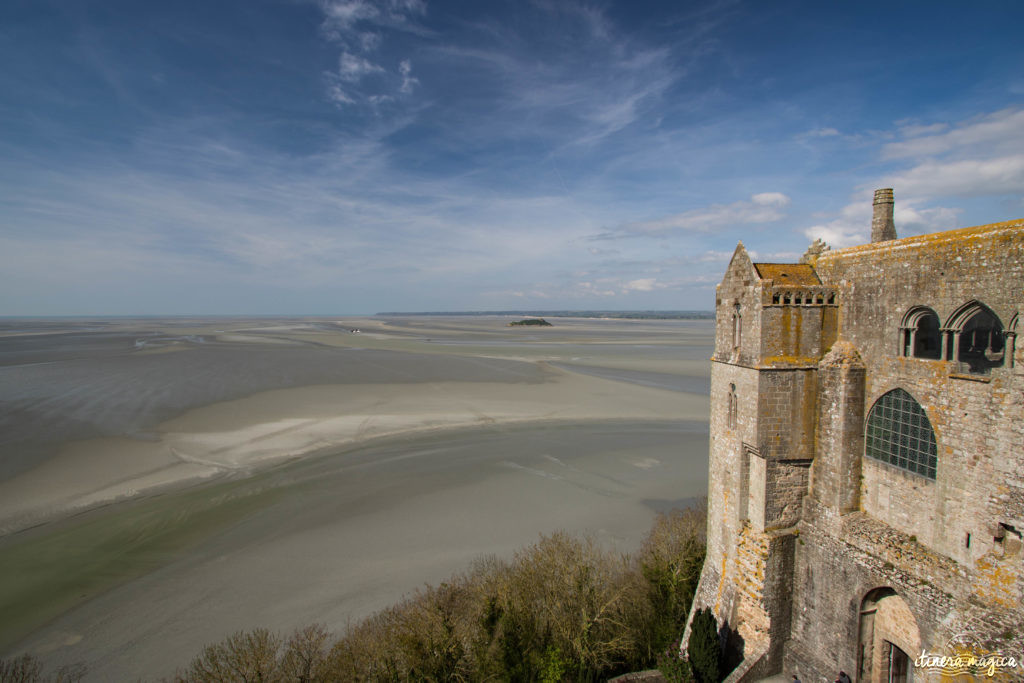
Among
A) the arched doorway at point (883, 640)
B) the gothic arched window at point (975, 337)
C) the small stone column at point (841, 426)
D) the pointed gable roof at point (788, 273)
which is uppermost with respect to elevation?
the pointed gable roof at point (788, 273)

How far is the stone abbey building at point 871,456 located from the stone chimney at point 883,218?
4 cm

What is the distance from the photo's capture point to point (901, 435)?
10.1 m

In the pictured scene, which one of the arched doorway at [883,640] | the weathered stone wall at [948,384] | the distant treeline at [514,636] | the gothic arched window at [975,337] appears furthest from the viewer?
the distant treeline at [514,636]

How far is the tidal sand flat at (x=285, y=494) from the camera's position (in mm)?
16109

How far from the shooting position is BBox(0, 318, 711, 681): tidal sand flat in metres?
16.1

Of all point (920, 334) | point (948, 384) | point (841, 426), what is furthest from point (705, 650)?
point (920, 334)

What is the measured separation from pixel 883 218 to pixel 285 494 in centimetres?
2734

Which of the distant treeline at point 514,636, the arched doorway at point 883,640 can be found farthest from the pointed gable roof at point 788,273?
the distant treeline at point 514,636

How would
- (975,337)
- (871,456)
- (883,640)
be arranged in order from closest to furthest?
(975,337) < (883,640) < (871,456)

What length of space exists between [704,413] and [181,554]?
36231 millimetres

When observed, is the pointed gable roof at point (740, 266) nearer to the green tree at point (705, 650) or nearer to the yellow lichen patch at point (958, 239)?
the yellow lichen patch at point (958, 239)

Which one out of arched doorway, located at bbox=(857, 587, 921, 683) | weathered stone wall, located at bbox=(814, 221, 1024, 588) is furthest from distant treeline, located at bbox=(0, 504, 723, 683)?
weathered stone wall, located at bbox=(814, 221, 1024, 588)

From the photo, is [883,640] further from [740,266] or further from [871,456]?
[740,266]

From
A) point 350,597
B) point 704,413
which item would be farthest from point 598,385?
point 350,597
